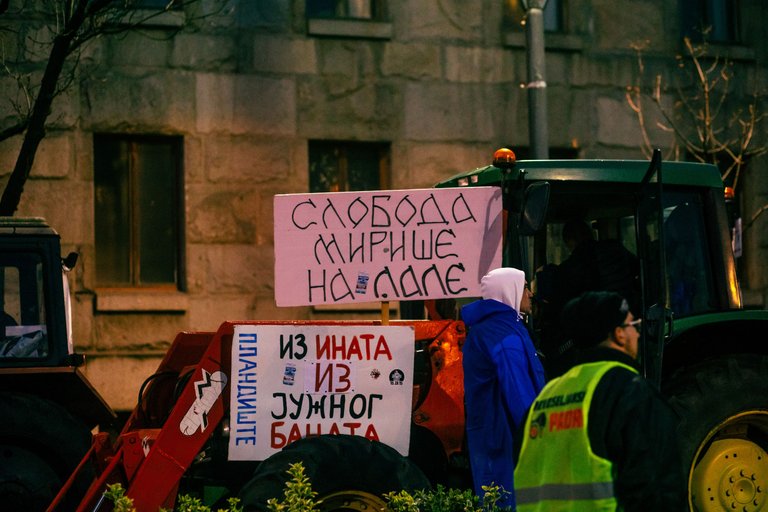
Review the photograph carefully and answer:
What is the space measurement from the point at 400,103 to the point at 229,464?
9.31 meters

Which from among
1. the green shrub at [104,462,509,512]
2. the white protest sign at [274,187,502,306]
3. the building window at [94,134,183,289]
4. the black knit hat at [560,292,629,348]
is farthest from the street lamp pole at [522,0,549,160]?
the black knit hat at [560,292,629,348]

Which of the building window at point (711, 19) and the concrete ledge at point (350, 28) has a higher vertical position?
the building window at point (711, 19)

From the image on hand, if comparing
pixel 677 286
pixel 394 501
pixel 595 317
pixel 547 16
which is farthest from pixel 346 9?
pixel 595 317

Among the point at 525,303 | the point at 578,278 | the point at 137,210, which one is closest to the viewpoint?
the point at 525,303

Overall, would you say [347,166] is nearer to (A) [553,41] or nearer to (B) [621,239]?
(A) [553,41]

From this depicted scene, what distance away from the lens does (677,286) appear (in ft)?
28.5

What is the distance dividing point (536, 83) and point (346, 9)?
4.17m

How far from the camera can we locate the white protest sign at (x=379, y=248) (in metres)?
8.15

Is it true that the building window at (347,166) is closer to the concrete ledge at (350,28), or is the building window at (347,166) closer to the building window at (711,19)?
the concrete ledge at (350,28)

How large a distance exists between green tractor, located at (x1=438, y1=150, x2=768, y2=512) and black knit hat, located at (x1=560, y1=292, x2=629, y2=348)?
3249 millimetres

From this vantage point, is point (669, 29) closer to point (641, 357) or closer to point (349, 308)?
point (349, 308)

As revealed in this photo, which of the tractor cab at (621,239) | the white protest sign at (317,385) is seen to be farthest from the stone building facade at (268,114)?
the white protest sign at (317,385)

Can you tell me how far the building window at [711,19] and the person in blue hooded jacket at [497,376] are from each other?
473 inches

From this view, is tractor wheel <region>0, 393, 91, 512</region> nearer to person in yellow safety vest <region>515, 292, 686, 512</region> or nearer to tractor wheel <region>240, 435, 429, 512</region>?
tractor wheel <region>240, 435, 429, 512</region>
